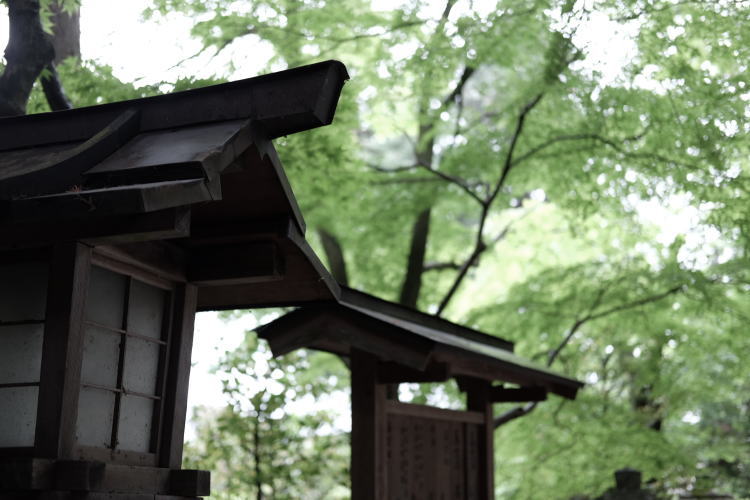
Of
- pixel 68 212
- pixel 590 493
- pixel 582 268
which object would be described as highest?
pixel 582 268

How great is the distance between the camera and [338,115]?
33.0ft

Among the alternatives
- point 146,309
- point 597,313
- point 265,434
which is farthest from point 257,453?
point 146,309

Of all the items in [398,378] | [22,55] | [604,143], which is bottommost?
[398,378]

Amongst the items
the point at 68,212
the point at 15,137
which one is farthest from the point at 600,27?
the point at 68,212

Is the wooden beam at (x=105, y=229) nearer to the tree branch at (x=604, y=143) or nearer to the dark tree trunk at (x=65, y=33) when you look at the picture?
the dark tree trunk at (x=65, y=33)

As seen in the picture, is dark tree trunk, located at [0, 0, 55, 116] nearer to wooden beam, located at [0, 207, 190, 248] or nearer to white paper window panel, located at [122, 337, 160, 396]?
wooden beam, located at [0, 207, 190, 248]

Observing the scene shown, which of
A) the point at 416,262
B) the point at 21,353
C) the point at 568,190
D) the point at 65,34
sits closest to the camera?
the point at 21,353

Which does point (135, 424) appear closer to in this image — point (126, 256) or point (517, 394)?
point (126, 256)

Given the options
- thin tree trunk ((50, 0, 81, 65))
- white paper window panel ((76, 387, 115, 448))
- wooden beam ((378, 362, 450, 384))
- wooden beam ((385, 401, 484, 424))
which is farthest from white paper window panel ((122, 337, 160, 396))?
thin tree trunk ((50, 0, 81, 65))

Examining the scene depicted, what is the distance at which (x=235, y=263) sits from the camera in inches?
203

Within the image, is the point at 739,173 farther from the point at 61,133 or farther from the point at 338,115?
the point at 61,133

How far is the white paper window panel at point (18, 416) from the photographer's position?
4.14 meters

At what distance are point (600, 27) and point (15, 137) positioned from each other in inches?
252

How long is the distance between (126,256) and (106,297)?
0.25m
